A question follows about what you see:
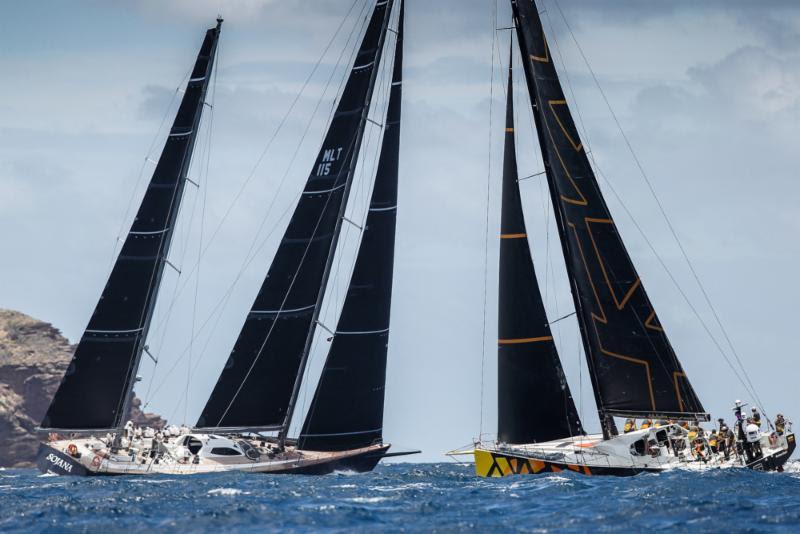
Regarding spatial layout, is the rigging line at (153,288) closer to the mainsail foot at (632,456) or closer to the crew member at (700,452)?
the mainsail foot at (632,456)

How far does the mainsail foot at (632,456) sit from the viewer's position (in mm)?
38000

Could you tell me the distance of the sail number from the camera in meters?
47.9

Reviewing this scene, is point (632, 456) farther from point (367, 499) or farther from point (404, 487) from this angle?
point (367, 499)

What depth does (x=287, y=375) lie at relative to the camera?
46.4 meters

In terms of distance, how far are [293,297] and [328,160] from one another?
559 centimetres

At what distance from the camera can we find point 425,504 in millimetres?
29984

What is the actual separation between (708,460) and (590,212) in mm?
8856

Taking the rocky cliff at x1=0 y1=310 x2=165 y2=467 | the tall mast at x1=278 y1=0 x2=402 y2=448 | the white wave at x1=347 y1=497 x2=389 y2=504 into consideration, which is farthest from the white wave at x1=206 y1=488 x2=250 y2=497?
the rocky cliff at x1=0 y1=310 x2=165 y2=467

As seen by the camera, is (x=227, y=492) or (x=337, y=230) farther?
(x=337, y=230)

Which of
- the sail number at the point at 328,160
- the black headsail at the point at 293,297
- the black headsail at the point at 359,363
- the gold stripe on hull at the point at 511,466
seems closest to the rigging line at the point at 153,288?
the black headsail at the point at 293,297

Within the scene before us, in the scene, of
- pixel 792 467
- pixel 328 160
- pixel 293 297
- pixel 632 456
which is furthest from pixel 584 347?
pixel 328 160

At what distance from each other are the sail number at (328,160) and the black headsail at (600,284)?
30.6ft

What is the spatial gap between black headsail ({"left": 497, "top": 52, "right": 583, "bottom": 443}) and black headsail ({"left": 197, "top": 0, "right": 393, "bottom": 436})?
8.73 meters

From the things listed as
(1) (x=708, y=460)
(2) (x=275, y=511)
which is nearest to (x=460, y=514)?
(2) (x=275, y=511)
